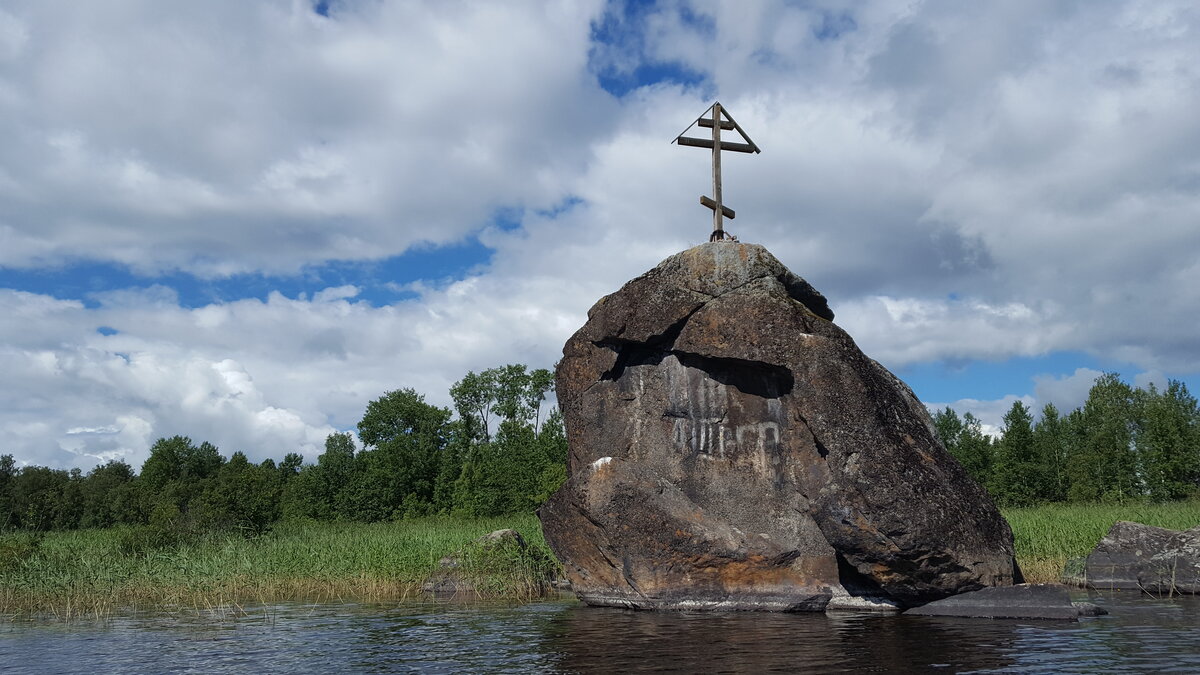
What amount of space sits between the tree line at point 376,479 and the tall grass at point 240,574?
10130 mm

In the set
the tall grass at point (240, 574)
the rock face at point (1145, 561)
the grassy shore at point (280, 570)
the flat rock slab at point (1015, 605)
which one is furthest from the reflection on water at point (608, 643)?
the grassy shore at point (280, 570)

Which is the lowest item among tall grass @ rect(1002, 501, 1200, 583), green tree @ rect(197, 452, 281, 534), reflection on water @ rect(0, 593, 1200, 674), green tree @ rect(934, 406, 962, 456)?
reflection on water @ rect(0, 593, 1200, 674)

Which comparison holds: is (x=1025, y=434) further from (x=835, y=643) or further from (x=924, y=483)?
(x=835, y=643)

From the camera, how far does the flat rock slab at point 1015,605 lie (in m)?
15.1

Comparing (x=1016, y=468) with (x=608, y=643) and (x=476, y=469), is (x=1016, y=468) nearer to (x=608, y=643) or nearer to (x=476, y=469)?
(x=476, y=469)

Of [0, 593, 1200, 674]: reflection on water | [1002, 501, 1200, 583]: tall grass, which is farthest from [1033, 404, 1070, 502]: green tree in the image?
[0, 593, 1200, 674]: reflection on water

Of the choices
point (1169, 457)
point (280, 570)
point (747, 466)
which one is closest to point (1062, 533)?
point (747, 466)

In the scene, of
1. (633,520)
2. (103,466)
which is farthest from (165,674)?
(103,466)

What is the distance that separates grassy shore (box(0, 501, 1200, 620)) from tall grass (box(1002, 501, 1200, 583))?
0.03m

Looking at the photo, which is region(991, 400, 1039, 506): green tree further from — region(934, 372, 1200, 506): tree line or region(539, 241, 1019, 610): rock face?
region(539, 241, 1019, 610): rock face

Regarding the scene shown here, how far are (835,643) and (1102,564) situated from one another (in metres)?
10.1

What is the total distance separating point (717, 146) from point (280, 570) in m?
15.2

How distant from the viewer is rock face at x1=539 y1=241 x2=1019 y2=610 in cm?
1581

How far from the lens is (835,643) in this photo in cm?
1308
